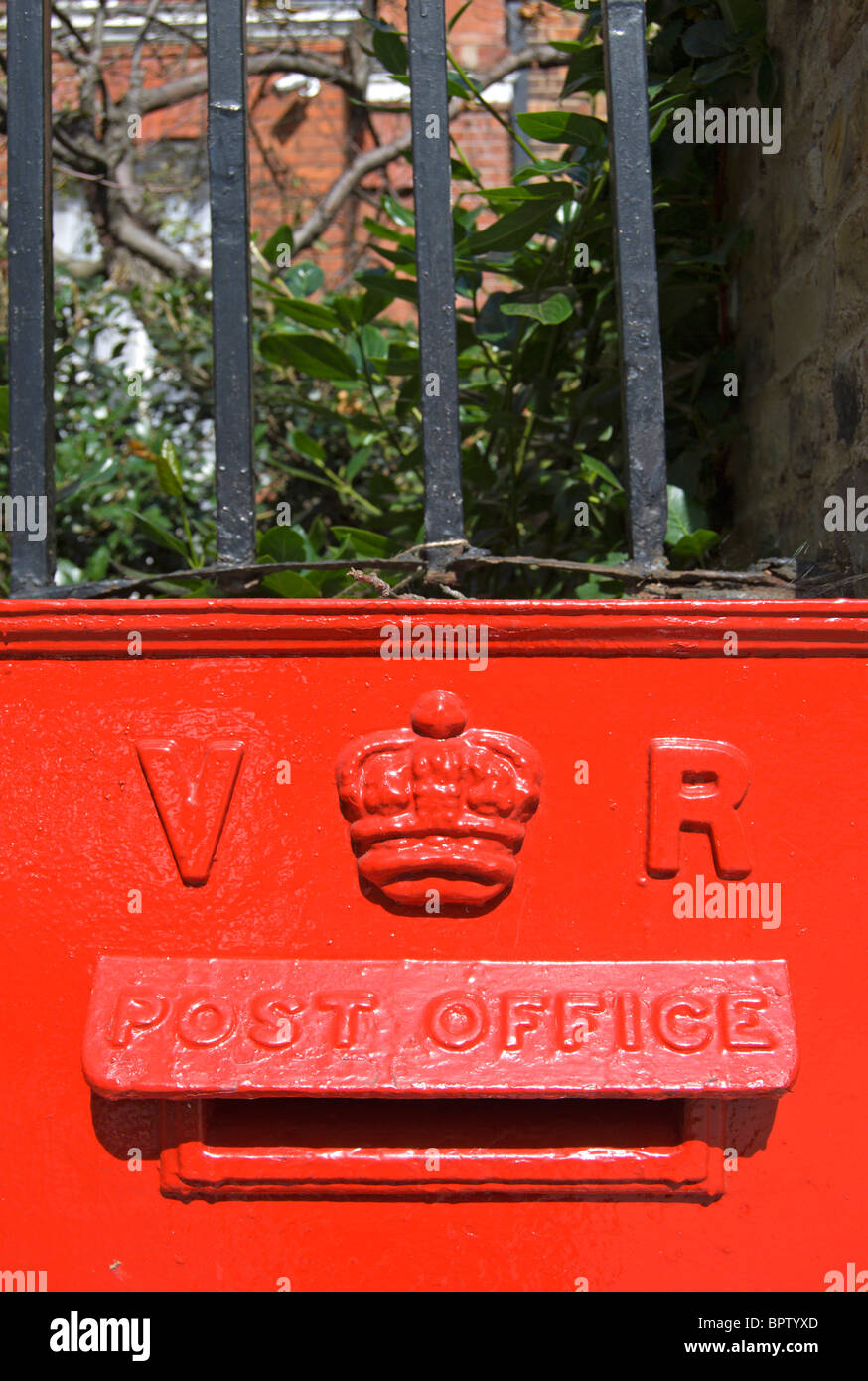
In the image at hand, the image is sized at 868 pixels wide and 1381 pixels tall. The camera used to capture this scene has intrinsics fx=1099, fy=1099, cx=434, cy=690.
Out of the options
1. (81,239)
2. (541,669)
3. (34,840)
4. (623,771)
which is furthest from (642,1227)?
(81,239)

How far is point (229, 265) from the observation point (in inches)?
51.1

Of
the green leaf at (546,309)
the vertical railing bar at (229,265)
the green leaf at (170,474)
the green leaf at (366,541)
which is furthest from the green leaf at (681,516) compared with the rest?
the green leaf at (170,474)

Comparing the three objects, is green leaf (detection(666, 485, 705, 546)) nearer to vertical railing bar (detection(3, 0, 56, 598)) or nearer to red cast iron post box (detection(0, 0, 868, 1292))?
red cast iron post box (detection(0, 0, 868, 1292))

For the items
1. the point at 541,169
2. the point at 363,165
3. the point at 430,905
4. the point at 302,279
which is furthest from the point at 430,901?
the point at 363,165

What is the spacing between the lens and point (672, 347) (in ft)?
6.72

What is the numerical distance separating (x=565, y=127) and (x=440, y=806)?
42.3 inches

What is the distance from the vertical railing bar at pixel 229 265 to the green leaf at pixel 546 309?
49 cm

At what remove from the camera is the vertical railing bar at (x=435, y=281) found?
1.29 meters

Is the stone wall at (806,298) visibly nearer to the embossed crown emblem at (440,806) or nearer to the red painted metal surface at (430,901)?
the red painted metal surface at (430,901)

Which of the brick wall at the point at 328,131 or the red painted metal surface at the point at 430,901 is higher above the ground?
the brick wall at the point at 328,131

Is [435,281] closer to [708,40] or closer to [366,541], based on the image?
[366,541]

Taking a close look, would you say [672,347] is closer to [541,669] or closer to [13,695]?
[541,669]

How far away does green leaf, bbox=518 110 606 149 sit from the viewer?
5.26ft

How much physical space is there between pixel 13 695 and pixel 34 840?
0.53ft
